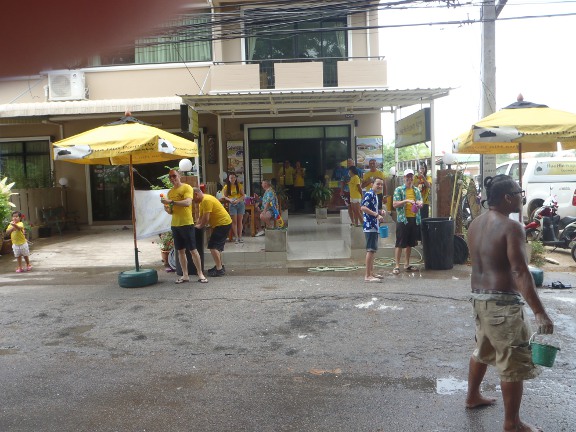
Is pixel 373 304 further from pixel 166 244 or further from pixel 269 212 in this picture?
pixel 166 244

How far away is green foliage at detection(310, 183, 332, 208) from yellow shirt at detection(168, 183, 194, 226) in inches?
277

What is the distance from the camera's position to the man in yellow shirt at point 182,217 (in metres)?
8.97

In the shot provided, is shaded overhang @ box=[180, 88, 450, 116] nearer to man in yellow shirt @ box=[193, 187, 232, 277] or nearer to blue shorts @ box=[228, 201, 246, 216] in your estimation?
blue shorts @ box=[228, 201, 246, 216]

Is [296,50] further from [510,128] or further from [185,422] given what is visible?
[185,422]

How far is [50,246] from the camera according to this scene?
1351cm

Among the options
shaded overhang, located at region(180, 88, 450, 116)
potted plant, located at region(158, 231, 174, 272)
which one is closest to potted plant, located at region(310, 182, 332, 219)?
shaded overhang, located at region(180, 88, 450, 116)

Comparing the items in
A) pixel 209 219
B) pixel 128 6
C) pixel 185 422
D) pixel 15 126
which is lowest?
pixel 185 422

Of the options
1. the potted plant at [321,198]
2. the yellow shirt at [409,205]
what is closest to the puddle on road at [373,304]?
the yellow shirt at [409,205]

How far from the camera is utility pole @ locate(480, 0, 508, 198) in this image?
10.7 m

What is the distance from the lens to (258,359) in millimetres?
5477

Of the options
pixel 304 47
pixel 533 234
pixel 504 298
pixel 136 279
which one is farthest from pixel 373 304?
pixel 304 47

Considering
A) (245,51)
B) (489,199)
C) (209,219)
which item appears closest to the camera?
(489,199)

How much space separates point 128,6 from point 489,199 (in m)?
3.49

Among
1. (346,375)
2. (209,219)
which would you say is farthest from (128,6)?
(209,219)
